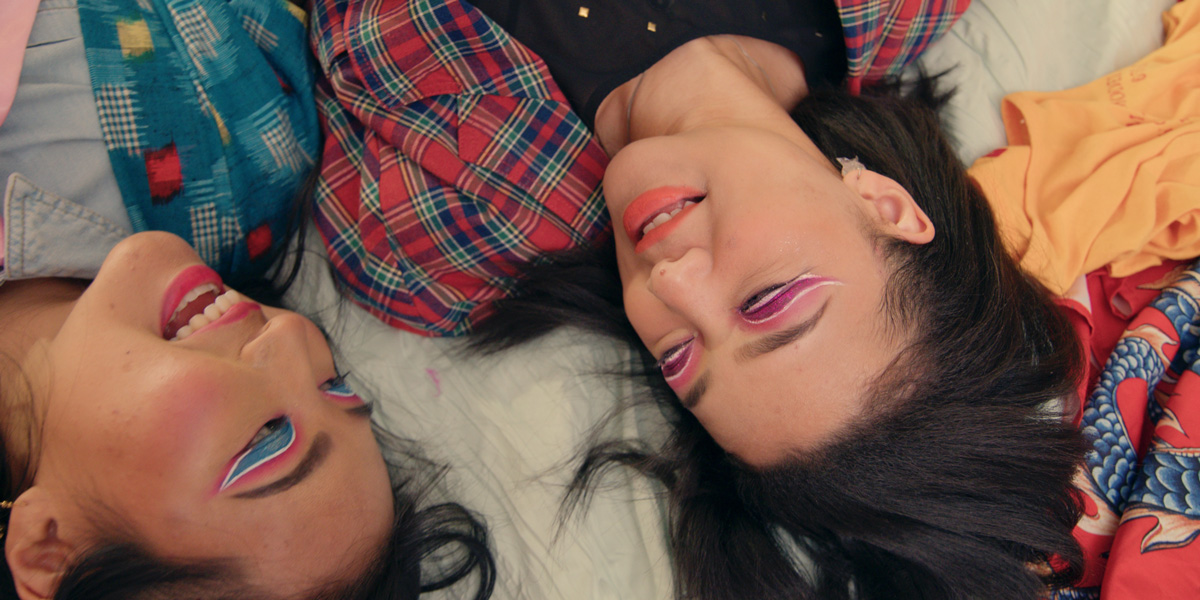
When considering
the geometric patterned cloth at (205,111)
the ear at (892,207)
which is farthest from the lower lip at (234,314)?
the ear at (892,207)

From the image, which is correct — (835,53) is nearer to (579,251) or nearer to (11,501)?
(579,251)

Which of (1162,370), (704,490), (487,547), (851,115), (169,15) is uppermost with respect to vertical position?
(169,15)

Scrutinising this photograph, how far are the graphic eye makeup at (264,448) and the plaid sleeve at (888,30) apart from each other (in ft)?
4.24

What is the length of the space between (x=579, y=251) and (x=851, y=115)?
0.63m

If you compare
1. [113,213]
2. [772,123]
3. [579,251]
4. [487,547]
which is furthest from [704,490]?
[113,213]

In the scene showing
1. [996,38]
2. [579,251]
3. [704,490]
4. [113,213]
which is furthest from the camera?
[996,38]

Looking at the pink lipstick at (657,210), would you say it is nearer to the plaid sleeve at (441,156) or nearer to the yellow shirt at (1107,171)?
the plaid sleeve at (441,156)

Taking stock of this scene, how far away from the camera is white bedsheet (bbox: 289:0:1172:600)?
4.64 feet

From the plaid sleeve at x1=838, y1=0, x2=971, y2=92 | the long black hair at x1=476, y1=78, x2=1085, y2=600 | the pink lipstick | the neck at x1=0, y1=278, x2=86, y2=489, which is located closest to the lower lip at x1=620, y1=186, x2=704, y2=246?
the pink lipstick

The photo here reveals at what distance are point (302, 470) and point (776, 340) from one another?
2.42 feet

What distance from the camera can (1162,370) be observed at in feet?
4.71

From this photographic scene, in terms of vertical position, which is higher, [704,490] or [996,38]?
[996,38]

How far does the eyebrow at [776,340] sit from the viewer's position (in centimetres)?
103

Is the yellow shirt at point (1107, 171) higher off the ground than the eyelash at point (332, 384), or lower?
higher
